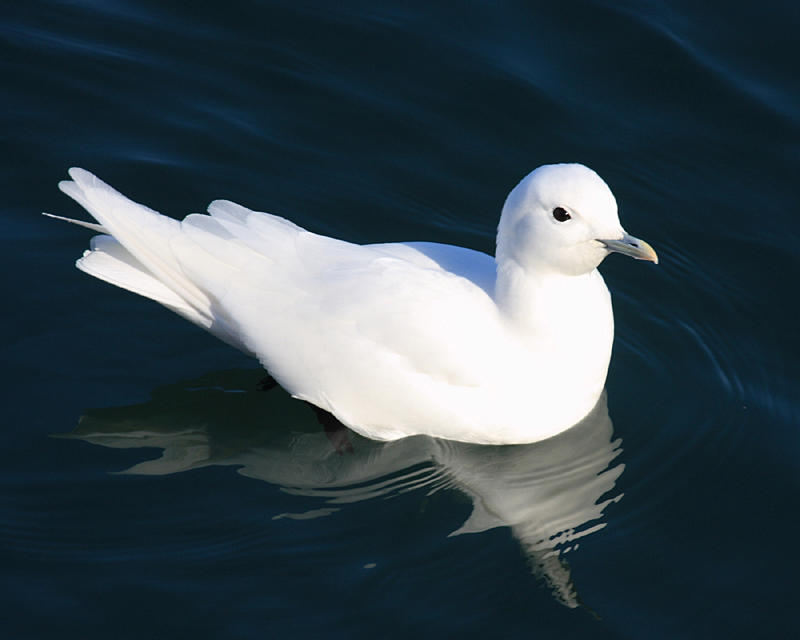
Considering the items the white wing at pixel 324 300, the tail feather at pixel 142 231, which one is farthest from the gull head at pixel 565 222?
the tail feather at pixel 142 231

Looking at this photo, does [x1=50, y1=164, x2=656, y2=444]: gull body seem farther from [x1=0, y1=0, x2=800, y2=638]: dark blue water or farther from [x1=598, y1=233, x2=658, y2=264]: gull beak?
[x1=0, y1=0, x2=800, y2=638]: dark blue water

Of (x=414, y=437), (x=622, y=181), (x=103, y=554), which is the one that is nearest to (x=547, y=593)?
(x=414, y=437)

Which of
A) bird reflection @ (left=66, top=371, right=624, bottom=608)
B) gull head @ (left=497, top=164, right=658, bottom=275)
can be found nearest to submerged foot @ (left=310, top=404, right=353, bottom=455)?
bird reflection @ (left=66, top=371, right=624, bottom=608)

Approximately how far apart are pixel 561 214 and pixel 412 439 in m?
1.43

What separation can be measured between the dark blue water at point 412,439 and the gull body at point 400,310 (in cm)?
38

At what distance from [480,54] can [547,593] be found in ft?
14.3

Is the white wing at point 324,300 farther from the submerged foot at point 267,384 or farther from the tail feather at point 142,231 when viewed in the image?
the submerged foot at point 267,384

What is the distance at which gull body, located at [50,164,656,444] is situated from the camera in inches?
240

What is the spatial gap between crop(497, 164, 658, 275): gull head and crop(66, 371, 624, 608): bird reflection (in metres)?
1.03

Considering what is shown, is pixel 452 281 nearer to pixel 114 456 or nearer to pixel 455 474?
pixel 455 474

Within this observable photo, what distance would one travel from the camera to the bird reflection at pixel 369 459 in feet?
20.2

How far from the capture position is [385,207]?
787 cm

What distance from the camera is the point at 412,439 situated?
6.50m

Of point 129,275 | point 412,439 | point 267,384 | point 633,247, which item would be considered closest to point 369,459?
point 412,439
